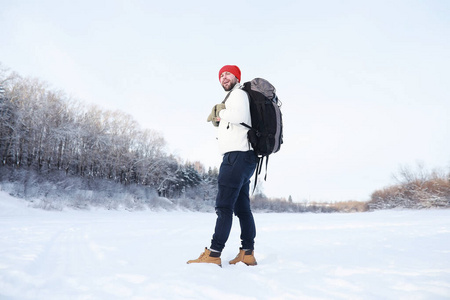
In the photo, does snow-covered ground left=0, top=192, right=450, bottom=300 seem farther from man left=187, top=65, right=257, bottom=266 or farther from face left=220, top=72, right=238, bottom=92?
face left=220, top=72, right=238, bottom=92

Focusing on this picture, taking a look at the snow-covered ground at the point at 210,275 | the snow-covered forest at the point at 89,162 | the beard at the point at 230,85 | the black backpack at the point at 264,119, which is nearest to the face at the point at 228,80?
the beard at the point at 230,85

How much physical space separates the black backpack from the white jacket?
0.06m

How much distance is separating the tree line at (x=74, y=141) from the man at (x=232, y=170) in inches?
868

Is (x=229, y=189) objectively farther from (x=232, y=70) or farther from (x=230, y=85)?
(x=232, y=70)

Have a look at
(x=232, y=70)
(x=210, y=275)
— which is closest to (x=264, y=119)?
(x=232, y=70)

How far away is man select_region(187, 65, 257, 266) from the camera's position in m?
2.18

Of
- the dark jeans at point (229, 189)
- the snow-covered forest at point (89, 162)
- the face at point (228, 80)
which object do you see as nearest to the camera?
the dark jeans at point (229, 189)

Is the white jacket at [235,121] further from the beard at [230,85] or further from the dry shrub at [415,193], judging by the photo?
the dry shrub at [415,193]

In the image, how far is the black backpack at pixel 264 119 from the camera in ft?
7.43

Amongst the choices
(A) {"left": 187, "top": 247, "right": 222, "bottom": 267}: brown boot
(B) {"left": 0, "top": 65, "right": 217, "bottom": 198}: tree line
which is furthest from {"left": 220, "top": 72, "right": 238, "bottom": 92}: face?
(B) {"left": 0, "top": 65, "right": 217, "bottom": 198}: tree line

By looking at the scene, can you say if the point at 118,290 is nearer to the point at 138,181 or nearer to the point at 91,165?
the point at 91,165

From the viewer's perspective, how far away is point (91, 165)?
97.5 ft

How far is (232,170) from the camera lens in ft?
7.34

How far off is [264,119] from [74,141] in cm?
2903
